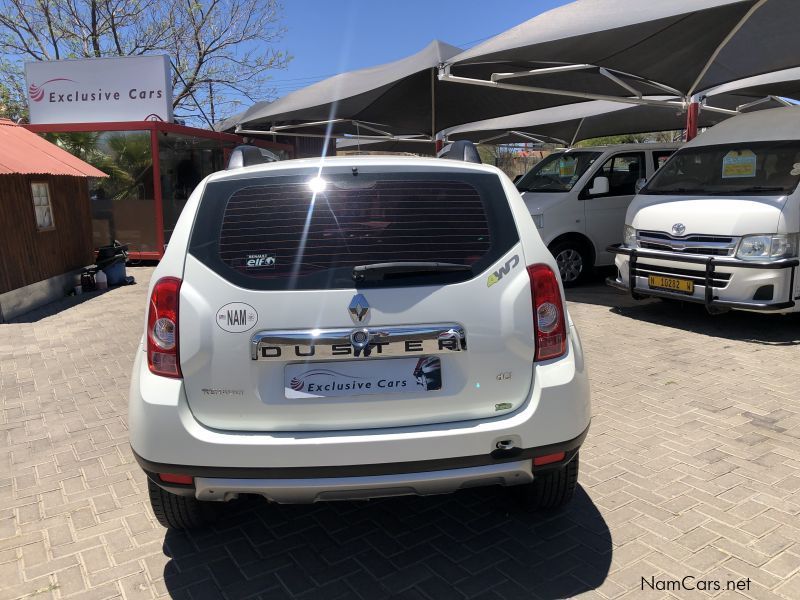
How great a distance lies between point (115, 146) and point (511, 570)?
492 inches

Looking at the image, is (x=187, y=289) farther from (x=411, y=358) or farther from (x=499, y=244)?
(x=499, y=244)

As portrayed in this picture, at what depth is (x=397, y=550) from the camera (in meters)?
2.79

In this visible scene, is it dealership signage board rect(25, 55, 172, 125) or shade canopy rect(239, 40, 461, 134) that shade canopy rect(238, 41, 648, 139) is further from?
dealership signage board rect(25, 55, 172, 125)

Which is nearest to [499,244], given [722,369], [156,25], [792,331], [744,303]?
[722,369]

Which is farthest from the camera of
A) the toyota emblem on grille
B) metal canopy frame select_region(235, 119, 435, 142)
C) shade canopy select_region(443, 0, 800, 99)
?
metal canopy frame select_region(235, 119, 435, 142)

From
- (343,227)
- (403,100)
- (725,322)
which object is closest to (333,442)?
(343,227)

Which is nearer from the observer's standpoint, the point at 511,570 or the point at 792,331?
the point at 511,570

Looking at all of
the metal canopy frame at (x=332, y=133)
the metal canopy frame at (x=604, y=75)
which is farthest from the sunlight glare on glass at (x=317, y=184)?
the metal canopy frame at (x=332, y=133)

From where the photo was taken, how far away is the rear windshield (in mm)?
2381

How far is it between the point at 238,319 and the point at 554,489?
1.67 metres

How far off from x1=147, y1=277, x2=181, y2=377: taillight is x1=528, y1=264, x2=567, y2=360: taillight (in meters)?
1.40

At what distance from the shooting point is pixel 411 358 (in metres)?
2.36

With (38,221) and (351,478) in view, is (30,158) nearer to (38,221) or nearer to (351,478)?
(38,221)

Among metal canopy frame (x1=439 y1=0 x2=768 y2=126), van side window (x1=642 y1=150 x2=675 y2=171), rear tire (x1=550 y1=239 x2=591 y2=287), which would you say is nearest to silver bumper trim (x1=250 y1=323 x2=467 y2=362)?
rear tire (x1=550 y1=239 x2=591 y2=287)
